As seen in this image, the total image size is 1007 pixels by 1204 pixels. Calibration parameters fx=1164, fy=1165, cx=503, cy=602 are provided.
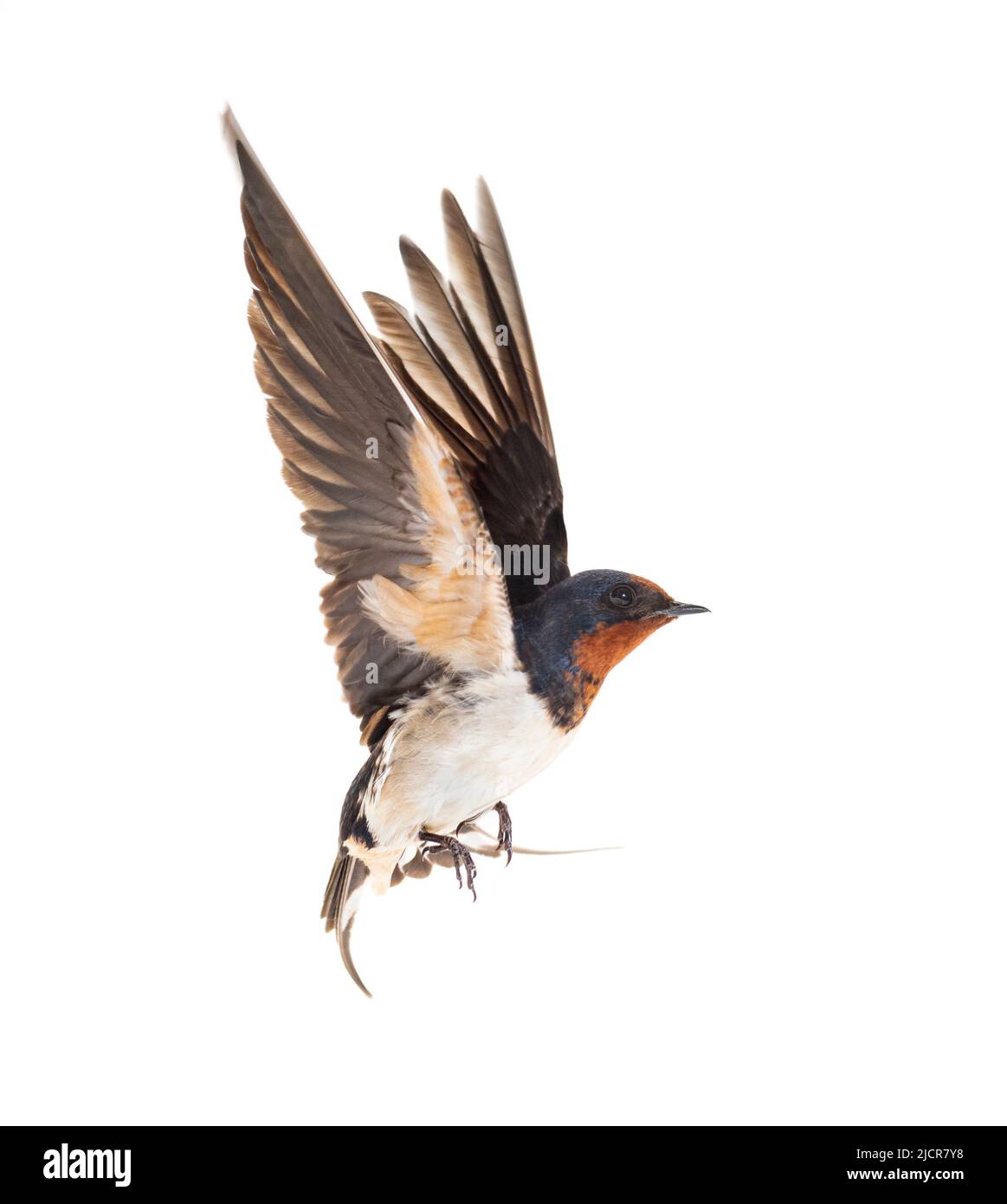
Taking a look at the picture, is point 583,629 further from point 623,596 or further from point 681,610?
point 681,610

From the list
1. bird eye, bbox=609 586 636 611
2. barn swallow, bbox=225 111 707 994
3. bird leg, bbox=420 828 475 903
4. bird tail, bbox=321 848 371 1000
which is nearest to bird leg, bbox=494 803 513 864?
barn swallow, bbox=225 111 707 994

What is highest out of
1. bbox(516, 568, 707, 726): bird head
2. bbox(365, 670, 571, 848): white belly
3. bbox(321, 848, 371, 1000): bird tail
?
bbox(516, 568, 707, 726): bird head

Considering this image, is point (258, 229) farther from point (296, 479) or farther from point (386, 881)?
point (386, 881)

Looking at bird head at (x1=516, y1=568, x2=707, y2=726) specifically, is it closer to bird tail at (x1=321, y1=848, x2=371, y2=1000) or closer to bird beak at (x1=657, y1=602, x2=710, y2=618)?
bird beak at (x1=657, y1=602, x2=710, y2=618)

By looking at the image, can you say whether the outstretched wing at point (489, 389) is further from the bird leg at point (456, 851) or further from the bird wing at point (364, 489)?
the bird leg at point (456, 851)

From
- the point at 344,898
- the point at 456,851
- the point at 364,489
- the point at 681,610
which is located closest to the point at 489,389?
the point at 364,489

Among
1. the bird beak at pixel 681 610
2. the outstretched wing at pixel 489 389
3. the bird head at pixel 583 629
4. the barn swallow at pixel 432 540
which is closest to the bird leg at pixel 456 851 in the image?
the barn swallow at pixel 432 540

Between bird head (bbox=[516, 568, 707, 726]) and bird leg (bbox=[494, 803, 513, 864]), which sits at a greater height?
bird head (bbox=[516, 568, 707, 726])
